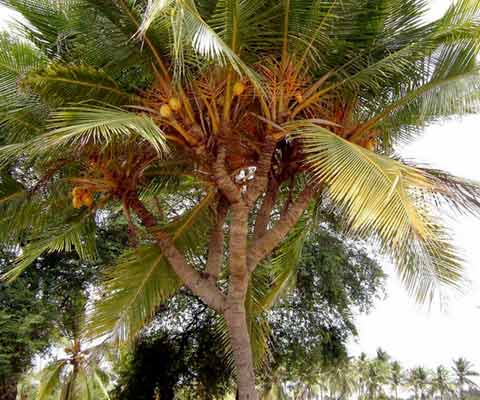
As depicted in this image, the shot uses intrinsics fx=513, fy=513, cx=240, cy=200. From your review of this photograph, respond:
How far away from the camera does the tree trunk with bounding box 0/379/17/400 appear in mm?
10000

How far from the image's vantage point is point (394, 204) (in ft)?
11.2

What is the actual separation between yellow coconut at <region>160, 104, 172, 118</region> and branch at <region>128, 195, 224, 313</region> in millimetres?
1086

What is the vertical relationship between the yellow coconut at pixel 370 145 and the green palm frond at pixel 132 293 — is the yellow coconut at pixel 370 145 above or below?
above

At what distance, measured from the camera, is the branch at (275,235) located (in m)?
5.12

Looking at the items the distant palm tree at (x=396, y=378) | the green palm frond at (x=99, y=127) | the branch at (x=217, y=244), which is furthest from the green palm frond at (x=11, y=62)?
the distant palm tree at (x=396, y=378)

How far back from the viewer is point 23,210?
580 centimetres

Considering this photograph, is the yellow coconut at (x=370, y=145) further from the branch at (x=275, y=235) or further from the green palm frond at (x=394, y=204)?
the green palm frond at (x=394, y=204)

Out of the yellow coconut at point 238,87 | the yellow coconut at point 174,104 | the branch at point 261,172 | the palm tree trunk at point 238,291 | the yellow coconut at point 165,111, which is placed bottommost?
the palm tree trunk at point 238,291

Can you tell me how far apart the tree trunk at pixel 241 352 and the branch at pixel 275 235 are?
475 millimetres

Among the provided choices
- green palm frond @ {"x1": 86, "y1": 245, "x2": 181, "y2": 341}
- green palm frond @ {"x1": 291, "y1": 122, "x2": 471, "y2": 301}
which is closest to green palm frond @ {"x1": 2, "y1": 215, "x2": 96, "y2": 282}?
green palm frond @ {"x1": 86, "y1": 245, "x2": 181, "y2": 341}

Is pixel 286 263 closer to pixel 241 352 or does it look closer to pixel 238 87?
pixel 241 352

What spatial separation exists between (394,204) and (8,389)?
9527 mm

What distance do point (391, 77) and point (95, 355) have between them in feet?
12.8

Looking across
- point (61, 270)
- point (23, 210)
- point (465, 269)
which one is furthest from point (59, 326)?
point (465, 269)
